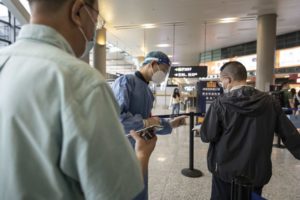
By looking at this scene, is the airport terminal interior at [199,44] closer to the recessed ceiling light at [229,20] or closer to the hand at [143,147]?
the recessed ceiling light at [229,20]

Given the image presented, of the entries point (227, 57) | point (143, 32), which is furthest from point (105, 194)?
point (227, 57)

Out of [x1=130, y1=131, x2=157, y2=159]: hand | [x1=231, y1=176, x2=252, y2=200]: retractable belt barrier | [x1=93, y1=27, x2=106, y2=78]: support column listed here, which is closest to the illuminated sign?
[x1=93, y1=27, x2=106, y2=78]: support column

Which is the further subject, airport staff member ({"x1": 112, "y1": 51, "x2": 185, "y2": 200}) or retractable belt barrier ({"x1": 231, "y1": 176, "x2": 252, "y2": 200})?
airport staff member ({"x1": 112, "y1": 51, "x2": 185, "y2": 200})

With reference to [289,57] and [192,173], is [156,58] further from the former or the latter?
[289,57]

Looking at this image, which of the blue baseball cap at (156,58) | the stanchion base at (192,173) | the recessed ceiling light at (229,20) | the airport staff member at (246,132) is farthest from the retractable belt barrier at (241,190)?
the recessed ceiling light at (229,20)

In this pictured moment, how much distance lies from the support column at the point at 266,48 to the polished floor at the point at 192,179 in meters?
3.17

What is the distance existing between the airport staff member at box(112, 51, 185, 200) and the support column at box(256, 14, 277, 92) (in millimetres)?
6352

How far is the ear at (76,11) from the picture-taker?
1.94ft

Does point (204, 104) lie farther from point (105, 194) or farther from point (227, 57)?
point (227, 57)

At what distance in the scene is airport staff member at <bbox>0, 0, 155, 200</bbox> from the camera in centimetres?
44

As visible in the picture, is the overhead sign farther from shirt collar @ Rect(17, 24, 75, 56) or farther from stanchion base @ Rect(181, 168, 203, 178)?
shirt collar @ Rect(17, 24, 75, 56)

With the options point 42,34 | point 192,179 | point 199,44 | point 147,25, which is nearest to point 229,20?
point 147,25

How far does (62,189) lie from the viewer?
468mm

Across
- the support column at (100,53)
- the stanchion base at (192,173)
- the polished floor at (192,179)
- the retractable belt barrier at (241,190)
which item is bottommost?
the polished floor at (192,179)
